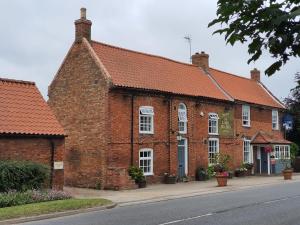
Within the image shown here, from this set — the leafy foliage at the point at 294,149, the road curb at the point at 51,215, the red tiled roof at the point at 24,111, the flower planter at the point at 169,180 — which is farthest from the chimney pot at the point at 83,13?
the leafy foliage at the point at 294,149

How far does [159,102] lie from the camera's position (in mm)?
29359

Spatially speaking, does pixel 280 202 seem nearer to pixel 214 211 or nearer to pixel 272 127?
pixel 214 211

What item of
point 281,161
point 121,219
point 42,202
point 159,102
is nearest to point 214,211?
point 121,219

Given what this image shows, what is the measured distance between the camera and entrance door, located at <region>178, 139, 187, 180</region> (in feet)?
100

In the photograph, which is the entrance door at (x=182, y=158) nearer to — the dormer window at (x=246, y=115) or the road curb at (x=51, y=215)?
the dormer window at (x=246, y=115)

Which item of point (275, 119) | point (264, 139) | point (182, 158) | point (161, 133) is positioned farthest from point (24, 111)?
point (275, 119)

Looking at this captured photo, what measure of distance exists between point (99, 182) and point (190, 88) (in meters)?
10.3

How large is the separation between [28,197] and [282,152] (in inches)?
1077

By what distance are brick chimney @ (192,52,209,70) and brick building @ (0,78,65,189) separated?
59.2ft

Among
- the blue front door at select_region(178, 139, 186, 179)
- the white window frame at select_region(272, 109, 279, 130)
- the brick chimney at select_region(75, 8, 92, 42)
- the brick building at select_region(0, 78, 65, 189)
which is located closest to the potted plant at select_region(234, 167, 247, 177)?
the blue front door at select_region(178, 139, 186, 179)

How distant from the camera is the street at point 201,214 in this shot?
43.5 ft

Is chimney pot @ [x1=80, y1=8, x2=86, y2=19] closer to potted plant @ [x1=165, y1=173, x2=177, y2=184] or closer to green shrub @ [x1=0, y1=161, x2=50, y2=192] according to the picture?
potted plant @ [x1=165, y1=173, x2=177, y2=184]

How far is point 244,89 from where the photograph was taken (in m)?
41.7

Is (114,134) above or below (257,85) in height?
below
